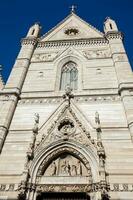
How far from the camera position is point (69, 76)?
15.9 metres

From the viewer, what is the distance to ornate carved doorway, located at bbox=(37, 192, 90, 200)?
32.1 feet

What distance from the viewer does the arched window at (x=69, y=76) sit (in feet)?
49.8

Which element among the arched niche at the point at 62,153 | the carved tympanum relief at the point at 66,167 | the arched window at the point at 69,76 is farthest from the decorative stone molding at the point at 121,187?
the arched window at the point at 69,76

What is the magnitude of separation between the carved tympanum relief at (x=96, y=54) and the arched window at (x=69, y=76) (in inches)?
41.2

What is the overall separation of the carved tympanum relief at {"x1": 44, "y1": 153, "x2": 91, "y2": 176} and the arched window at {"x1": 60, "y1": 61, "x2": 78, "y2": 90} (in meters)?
4.82

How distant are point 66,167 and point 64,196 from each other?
1.21m

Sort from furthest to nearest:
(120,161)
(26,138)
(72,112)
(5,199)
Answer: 1. (72,112)
2. (26,138)
3. (120,161)
4. (5,199)

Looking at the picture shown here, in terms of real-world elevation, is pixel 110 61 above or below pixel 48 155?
above

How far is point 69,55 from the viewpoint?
56.3 ft

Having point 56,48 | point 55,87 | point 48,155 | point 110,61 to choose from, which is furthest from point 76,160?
point 56,48

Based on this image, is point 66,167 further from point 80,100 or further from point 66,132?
point 80,100

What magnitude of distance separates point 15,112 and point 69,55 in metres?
5.85

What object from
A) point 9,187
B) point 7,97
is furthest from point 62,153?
point 7,97

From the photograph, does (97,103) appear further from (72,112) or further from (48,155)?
(48,155)
